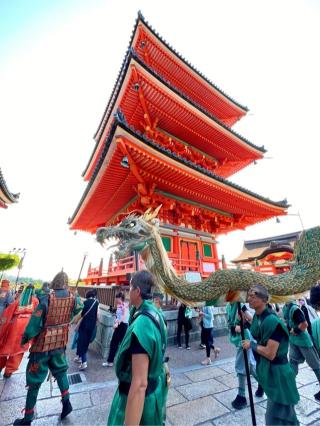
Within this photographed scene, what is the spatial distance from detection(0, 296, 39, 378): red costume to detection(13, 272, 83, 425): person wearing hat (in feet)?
4.82

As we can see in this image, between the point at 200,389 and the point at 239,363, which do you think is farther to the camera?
the point at 200,389

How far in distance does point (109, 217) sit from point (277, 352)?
1100 centimetres

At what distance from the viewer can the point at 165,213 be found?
9.04 metres

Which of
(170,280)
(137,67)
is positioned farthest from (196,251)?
(137,67)

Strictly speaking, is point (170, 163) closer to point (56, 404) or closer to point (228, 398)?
point (228, 398)

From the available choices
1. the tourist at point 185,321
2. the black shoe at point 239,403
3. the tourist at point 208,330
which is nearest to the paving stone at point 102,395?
the black shoe at point 239,403

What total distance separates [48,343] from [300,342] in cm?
394

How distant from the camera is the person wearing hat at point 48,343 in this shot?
8.55ft

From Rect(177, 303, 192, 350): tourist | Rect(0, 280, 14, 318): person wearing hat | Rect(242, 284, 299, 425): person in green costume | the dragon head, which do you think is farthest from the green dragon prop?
Rect(0, 280, 14, 318): person wearing hat

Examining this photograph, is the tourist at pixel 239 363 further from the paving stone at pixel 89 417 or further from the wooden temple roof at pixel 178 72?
the wooden temple roof at pixel 178 72

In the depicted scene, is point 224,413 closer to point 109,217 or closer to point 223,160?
point 109,217

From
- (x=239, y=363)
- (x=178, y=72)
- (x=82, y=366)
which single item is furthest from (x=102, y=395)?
(x=178, y=72)

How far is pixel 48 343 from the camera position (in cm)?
278

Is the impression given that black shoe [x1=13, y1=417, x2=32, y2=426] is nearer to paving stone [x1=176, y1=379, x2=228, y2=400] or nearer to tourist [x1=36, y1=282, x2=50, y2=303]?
tourist [x1=36, y1=282, x2=50, y2=303]
